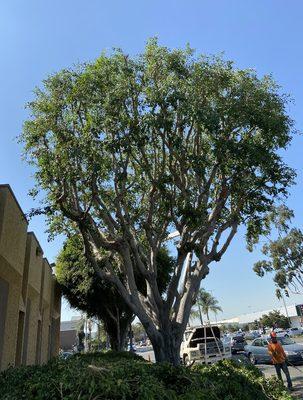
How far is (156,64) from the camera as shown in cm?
Answer: 1522

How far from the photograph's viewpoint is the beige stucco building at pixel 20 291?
1384 cm

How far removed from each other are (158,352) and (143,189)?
19.8ft

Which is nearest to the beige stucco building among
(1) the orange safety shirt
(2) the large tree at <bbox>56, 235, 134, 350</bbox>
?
(2) the large tree at <bbox>56, 235, 134, 350</bbox>

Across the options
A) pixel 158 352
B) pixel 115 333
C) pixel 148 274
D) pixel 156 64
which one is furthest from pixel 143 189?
pixel 115 333

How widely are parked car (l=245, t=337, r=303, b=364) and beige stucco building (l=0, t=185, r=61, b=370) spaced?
12.3m

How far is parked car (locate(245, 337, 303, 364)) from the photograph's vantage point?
73.2 ft

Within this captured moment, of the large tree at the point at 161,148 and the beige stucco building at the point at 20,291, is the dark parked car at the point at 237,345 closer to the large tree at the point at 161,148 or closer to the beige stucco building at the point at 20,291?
→ the beige stucco building at the point at 20,291

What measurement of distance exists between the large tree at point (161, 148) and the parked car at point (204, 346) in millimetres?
8476

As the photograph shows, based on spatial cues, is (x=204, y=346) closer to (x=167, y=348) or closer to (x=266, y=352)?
(x=266, y=352)

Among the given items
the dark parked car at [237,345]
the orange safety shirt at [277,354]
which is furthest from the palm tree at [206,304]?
the orange safety shirt at [277,354]

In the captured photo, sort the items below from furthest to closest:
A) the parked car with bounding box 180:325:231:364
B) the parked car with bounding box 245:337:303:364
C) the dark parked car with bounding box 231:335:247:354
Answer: the dark parked car with bounding box 231:335:247:354 < the parked car with bounding box 180:325:231:364 < the parked car with bounding box 245:337:303:364

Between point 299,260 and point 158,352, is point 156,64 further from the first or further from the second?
point 299,260

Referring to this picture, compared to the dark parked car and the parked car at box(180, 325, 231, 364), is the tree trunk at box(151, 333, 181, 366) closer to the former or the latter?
the parked car at box(180, 325, 231, 364)

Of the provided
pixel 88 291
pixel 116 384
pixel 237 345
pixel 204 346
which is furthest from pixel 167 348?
pixel 237 345
